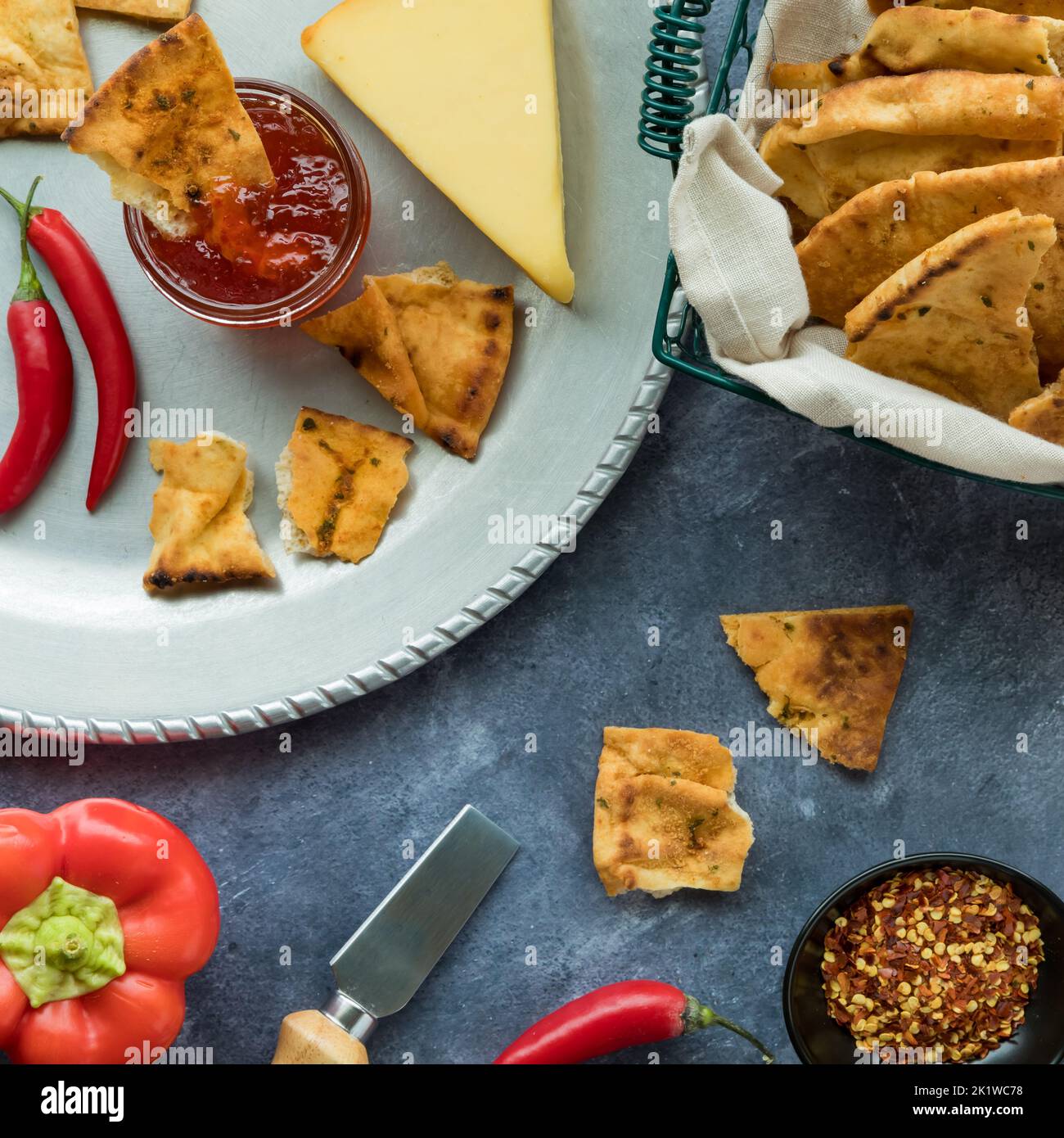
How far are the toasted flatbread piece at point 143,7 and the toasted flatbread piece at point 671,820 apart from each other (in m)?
1.47

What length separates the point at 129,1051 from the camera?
1.83m

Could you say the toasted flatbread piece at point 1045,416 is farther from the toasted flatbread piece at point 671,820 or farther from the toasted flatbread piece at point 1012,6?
the toasted flatbread piece at point 671,820

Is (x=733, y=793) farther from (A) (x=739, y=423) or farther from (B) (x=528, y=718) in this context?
(A) (x=739, y=423)

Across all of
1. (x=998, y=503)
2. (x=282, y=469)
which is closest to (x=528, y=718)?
(x=282, y=469)

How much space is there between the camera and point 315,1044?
1922 millimetres

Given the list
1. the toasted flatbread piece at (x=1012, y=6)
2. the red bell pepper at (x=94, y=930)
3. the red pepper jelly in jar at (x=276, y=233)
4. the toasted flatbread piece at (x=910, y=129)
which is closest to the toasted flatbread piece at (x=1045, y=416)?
the toasted flatbread piece at (x=910, y=129)

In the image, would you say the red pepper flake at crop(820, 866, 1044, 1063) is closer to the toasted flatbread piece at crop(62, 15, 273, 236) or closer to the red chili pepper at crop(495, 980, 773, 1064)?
the red chili pepper at crop(495, 980, 773, 1064)

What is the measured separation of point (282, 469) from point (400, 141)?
0.59 m

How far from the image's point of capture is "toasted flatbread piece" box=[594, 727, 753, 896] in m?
1.99

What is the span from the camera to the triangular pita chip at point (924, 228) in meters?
1.46

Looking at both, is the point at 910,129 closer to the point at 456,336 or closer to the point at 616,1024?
the point at 456,336

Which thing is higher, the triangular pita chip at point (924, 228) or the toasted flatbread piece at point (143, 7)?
the toasted flatbread piece at point (143, 7)

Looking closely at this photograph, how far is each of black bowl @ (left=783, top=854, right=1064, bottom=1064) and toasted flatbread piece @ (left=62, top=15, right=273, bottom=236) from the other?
1.53 metres

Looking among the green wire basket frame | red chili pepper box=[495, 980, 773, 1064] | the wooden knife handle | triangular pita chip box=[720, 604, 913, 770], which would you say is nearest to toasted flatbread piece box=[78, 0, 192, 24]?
the green wire basket frame
